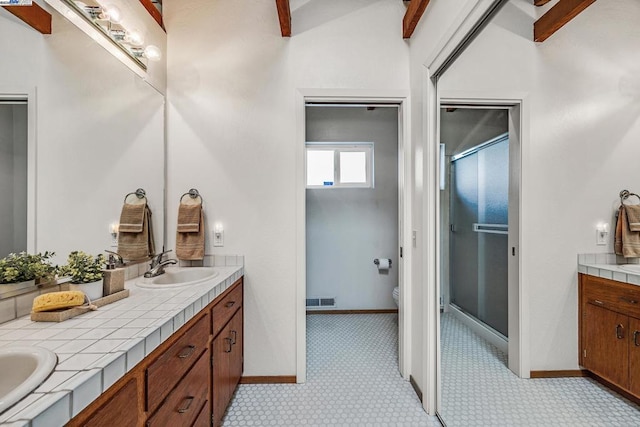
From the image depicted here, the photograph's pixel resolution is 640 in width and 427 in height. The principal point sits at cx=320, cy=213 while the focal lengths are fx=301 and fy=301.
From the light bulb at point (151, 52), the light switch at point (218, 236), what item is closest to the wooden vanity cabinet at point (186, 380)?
the light switch at point (218, 236)

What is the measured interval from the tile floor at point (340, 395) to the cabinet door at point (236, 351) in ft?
0.45

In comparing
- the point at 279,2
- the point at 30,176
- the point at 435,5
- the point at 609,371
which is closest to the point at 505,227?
the point at 609,371

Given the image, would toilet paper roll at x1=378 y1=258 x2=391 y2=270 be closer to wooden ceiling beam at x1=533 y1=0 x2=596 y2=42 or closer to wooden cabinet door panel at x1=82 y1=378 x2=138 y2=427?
wooden ceiling beam at x1=533 y1=0 x2=596 y2=42

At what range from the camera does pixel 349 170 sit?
3516 mm

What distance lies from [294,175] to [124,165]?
1.02 meters

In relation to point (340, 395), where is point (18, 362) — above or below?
above

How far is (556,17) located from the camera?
3.14 ft

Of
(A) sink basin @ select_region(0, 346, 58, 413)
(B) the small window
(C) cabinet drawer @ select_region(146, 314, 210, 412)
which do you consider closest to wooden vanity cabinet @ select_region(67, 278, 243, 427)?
(C) cabinet drawer @ select_region(146, 314, 210, 412)

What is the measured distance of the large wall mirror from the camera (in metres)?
1.09

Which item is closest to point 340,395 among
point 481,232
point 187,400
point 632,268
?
point 187,400

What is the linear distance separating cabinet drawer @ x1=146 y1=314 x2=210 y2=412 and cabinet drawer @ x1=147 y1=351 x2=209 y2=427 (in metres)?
0.04

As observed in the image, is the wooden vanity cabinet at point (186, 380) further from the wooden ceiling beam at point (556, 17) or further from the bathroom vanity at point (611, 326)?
the wooden ceiling beam at point (556, 17)

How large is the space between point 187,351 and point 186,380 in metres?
0.11

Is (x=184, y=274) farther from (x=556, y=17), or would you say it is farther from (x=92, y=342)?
(x=556, y=17)
